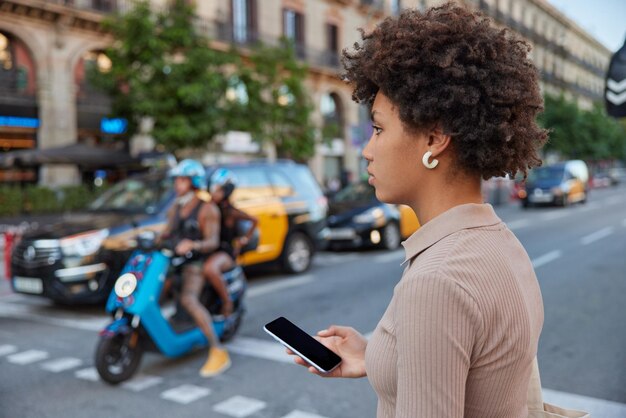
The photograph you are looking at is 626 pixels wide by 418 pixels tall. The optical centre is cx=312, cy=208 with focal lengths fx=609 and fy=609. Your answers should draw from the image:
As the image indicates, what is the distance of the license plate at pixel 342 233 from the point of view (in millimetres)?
12148

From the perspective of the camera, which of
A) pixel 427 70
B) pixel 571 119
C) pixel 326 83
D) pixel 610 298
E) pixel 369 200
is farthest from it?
pixel 571 119

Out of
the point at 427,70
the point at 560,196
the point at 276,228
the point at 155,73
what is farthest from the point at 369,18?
the point at 427,70

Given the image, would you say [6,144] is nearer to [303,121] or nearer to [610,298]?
[303,121]

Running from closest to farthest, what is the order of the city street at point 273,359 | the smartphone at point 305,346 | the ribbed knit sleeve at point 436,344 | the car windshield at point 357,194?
the ribbed knit sleeve at point 436,344 < the smartphone at point 305,346 < the city street at point 273,359 < the car windshield at point 357,194

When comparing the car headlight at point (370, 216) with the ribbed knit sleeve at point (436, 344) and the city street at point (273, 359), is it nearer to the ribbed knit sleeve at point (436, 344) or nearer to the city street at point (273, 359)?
the city street at point (273, 359)

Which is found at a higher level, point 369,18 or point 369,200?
point 369,18

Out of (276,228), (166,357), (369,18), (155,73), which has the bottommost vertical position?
(166,357)

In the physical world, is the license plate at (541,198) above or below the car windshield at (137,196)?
below

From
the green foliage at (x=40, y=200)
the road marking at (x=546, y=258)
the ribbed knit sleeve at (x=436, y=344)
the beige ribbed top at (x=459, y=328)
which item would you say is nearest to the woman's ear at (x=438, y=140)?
the beige ribbed top at (x=459, y=328)

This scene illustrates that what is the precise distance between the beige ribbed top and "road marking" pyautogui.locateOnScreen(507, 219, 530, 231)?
49.9ft

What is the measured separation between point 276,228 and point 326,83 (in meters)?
21.8

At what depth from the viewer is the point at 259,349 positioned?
5633 millimetres

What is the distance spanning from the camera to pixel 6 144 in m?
18.8

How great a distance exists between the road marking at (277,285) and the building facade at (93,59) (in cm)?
407
